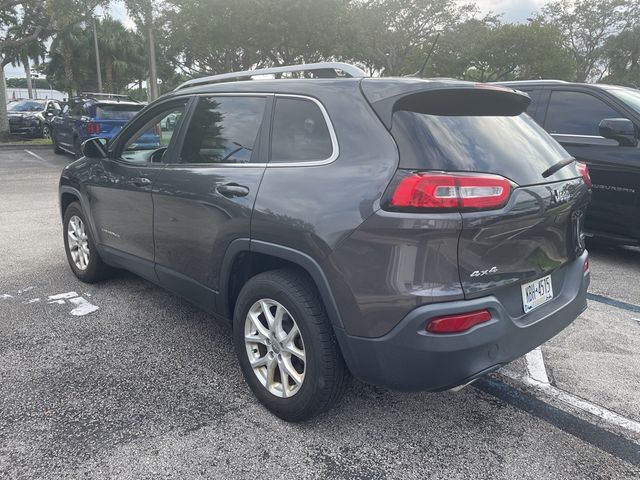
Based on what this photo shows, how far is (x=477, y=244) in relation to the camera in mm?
2180

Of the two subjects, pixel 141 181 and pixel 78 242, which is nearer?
pixel 141 181

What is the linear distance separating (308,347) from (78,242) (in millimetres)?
3187

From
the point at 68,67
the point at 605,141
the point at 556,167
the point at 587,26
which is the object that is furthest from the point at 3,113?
the point at 587,26

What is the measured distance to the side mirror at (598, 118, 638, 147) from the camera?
508 centimetres

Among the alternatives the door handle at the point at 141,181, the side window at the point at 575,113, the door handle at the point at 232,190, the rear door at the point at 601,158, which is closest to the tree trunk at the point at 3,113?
the door handle at the point at 141,181

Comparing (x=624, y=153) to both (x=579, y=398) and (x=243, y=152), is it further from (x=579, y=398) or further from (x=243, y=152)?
(x=243, y=152)

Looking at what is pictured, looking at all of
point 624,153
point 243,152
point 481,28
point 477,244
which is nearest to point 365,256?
point 477,244

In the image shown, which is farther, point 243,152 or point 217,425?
point 243,152

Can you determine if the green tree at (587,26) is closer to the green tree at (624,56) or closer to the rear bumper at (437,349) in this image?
the green tree at (624,56)

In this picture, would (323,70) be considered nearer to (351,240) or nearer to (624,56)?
(351,240)

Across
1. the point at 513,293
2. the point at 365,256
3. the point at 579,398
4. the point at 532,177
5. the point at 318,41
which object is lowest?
the point at 579,398

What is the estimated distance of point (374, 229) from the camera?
7.20ft

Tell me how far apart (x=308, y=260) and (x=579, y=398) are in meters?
1.80

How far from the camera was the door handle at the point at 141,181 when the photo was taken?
11.7 ft
